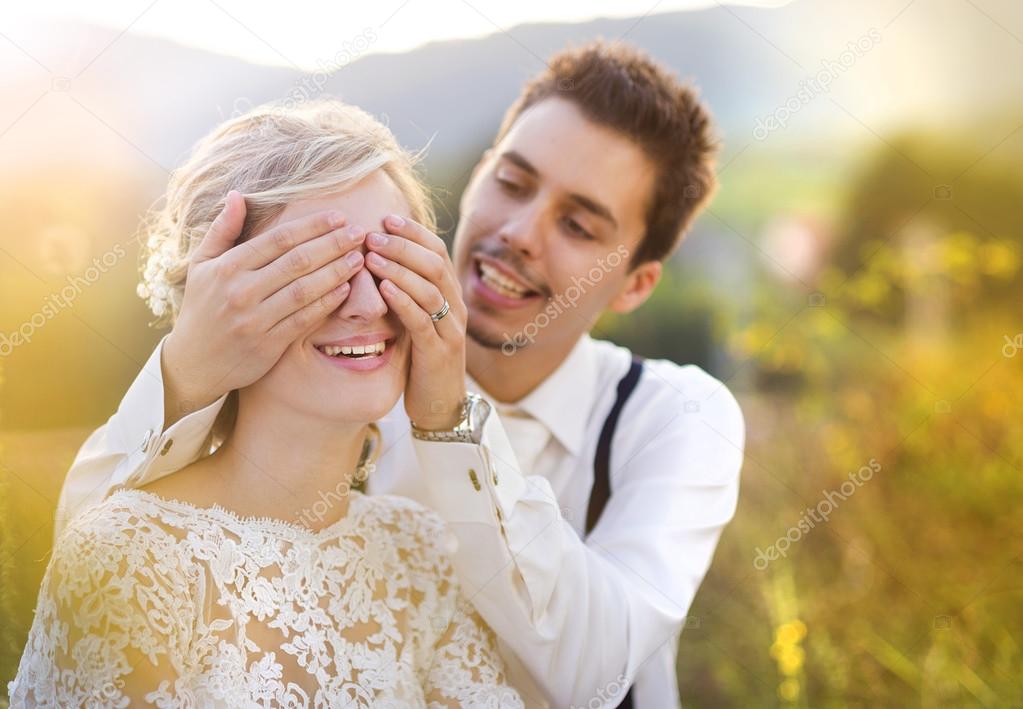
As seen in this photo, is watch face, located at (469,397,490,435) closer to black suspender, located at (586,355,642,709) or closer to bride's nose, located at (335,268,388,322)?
bride's nose, located at (335,268,388,322)

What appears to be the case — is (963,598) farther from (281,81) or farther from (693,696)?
(281,81)

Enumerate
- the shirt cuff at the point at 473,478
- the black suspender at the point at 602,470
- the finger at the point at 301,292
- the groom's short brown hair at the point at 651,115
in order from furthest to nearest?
1. the groom's short brown hair at the point at 651,115
2. the black suspender at the point at 602,470
3. the shirt cuff at the point at 473,478
4. the finger at the point at 301,292

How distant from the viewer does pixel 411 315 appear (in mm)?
1977

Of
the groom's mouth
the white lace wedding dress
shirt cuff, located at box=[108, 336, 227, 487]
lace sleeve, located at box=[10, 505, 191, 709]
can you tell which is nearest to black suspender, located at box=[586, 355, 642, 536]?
the groom's mouth

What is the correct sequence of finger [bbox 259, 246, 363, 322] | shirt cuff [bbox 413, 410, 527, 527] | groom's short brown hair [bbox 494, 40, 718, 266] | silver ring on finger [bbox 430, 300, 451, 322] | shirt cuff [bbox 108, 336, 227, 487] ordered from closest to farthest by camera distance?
finger [bbox 259, 246, 363, 322]
shirt cuff [bbox 108, 336, 227, 487]
silver ring on finger [bbox 430, 300, 451, 322]
shirt cuff [bbox 413, 410, 527, 527]
groom's short brown hair [bbox 494, 40, 718, 266]

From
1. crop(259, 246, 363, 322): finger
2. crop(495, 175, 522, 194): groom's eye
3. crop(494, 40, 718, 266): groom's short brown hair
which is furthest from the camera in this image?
crop(494, 40, 718, 266): groom's short brown hair

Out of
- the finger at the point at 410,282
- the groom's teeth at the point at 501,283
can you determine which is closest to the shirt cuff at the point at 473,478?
the finger at the point at 410,282

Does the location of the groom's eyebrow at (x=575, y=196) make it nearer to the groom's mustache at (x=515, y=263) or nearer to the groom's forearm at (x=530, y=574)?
the groom's mustache at (x=515, y=263)

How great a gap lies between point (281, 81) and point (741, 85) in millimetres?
3608

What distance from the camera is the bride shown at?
1745mm

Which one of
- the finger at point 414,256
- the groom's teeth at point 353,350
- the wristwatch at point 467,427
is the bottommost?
the wristwatch at point 467,427

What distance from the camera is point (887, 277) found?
5.59 meters

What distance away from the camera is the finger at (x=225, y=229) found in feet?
6.16

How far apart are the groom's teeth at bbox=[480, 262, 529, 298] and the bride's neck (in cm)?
117
